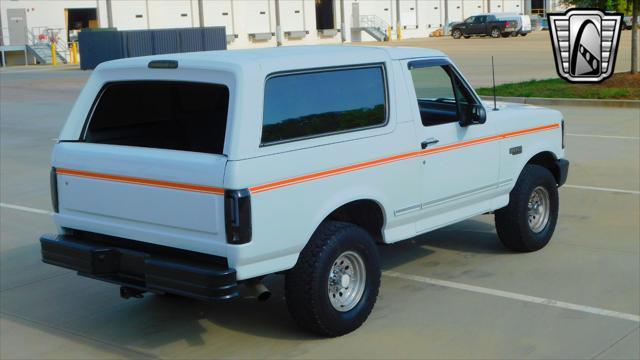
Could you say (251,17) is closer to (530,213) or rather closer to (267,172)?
(530,213)

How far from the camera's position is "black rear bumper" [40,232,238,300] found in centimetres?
552

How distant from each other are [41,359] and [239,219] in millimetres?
1794

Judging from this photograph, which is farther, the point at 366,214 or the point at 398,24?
the point at 398,24

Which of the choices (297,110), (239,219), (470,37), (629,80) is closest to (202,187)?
(239,219)

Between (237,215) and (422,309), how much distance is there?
198cm

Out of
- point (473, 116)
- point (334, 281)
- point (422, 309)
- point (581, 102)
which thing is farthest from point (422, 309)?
point (581, 102)

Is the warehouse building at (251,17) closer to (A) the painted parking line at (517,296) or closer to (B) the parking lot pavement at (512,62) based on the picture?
(B) the parking lot pavement at (512,62)

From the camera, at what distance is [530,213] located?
8289 millimetres

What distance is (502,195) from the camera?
309 inches

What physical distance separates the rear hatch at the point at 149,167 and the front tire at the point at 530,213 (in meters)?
2.71

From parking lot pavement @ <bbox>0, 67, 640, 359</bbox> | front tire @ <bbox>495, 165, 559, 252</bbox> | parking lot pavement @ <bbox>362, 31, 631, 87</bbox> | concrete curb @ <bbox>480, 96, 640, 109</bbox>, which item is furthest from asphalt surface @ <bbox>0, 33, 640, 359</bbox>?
parking lot pavement @ <bbox>362, 31, 631, 87</bbox>

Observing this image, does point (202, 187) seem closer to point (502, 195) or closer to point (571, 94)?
point (502, 195)

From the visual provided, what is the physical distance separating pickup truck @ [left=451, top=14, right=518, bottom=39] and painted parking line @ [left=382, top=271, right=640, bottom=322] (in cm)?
5786

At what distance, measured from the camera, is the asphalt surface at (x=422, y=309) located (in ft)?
19.9
